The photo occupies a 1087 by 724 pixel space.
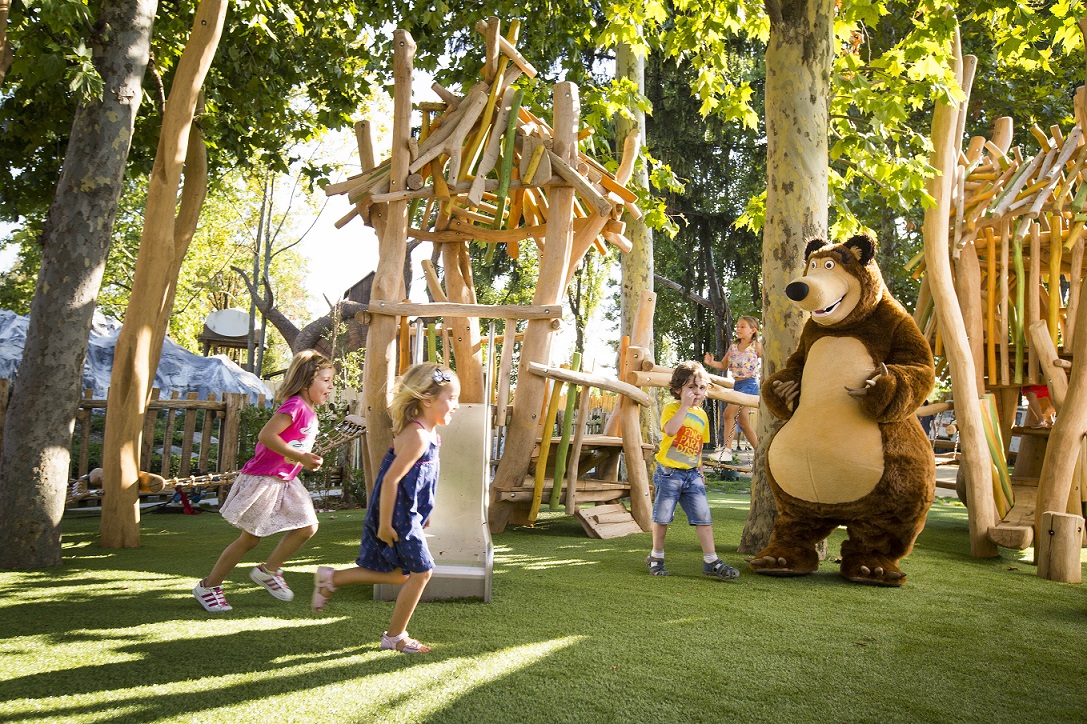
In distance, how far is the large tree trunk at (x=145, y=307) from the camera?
20.2ft

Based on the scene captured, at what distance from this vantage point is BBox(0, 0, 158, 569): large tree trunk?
534 cm

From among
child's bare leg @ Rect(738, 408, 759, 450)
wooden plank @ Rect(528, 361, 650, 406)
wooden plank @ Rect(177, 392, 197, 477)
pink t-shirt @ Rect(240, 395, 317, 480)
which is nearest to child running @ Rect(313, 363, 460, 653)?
pink t-shirt @ Rect(240, 395, 317, 480)

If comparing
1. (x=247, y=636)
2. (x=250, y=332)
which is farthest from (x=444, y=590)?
(x=250, y=332)

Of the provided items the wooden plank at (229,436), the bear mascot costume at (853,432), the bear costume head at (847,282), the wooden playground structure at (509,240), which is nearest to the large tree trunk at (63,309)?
the wooden playground structure at (509,240)

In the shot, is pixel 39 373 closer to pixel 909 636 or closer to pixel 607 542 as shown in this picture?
pixel 607 542

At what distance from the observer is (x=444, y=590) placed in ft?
14.8

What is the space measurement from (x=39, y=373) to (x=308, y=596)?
254 cm

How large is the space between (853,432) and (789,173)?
7.72 ft

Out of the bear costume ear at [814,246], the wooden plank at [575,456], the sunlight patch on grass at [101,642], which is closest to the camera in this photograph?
the sunlight patch on grass at [101,642]

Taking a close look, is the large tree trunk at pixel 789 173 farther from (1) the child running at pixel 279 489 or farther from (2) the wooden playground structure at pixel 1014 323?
(1) the child running at pixel 279 489

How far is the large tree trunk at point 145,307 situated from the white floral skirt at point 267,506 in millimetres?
2303

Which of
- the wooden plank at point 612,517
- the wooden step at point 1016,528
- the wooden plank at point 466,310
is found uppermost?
the wooden plank at point 466,310

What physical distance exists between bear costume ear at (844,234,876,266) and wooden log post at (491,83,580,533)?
230cm

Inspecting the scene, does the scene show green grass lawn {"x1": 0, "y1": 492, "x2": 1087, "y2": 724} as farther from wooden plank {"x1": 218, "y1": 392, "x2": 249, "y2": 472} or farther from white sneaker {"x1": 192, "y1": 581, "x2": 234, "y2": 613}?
wooden plank {"x1": 218, "y1": 392, "x2": 249, "y2": 472}
